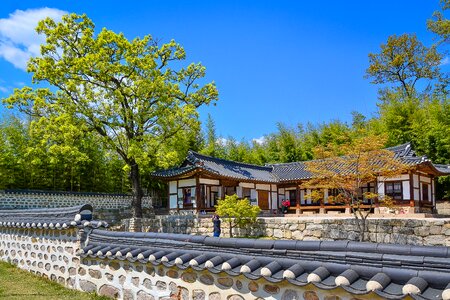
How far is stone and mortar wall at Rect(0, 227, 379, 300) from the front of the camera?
3621 millimetres

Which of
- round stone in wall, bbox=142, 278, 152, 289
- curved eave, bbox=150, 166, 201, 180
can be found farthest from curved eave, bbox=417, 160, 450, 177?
round stone in wall, bbox=142, 278, 152, 289

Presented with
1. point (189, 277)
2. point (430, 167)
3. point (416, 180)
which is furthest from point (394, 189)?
point (189, 277)

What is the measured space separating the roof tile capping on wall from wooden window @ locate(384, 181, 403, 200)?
53.7ft

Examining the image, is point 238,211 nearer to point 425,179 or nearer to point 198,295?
point 425,179

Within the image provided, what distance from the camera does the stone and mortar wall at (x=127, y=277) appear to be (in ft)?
11.9

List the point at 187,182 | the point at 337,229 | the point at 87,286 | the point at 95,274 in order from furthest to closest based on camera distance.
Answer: the point at 187,182
the point at 337,229
the point at 87,286
the point at 95,274

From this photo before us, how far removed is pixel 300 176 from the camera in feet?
73.8

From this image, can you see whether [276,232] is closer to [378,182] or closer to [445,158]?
[378,182]

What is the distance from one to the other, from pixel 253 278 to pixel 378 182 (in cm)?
1734

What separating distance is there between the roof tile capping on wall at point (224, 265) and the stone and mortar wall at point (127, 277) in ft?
0.03

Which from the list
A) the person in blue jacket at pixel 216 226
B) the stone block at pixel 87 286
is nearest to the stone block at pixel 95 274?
the stone block at pixel 87 286

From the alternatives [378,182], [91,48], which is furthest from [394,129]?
[91,48]

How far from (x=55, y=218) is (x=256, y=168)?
60.1ft

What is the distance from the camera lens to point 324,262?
130 inches
